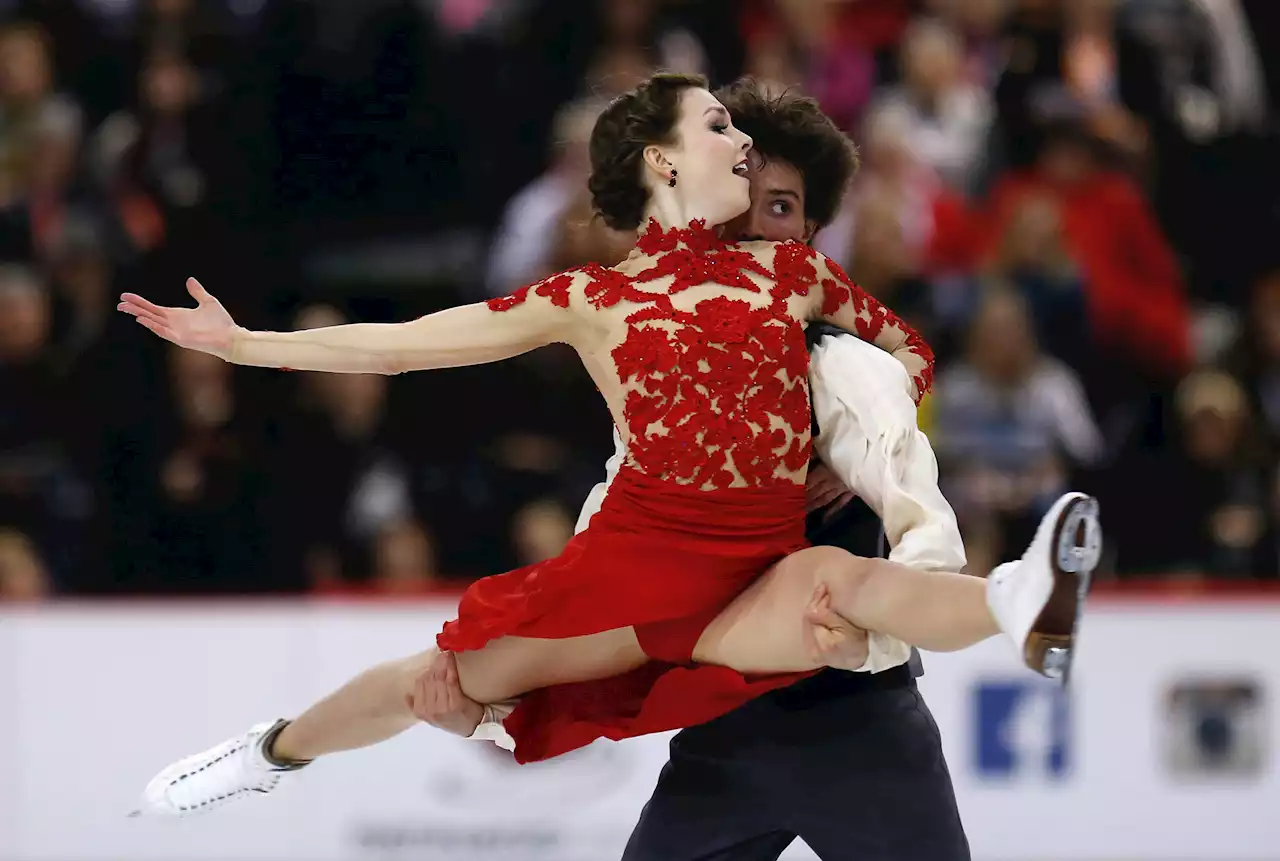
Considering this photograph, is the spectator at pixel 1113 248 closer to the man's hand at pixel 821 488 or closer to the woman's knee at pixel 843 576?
the man's hand at pixel 821 488

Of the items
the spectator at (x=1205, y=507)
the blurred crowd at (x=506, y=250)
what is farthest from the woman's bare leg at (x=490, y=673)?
the spectator at (x=1205, y=507)

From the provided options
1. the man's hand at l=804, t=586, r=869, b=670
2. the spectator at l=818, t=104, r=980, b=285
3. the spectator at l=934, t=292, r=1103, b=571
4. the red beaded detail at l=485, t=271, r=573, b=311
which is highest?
the red beaded detail at l=485, t=271, r=573, b=311

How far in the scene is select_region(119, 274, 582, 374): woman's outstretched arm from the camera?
3.16 m

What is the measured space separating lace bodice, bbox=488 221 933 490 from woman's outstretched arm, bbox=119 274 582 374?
0.02 meters

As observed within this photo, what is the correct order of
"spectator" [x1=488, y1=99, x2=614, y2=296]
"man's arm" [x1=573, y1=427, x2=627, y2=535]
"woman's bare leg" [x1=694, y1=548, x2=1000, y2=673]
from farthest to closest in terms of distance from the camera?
"spectator" [x1=488, y1=99, x2=614, y2=296], "man's arm" [x1=573, y1=427, x2=627, y2=535], "woman's bare leg" [x1=694, y1=548, x2=1000, y2=673]

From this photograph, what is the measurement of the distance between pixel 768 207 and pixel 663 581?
775mm

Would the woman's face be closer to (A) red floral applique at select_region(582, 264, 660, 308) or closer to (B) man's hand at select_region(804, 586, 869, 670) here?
(A) red floral applique at select_region(582, 264, 660, 308)

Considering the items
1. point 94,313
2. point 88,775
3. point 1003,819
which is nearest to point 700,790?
point 1003,819

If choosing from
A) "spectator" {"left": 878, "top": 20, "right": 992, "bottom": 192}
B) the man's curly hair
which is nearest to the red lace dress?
the man's curly hair

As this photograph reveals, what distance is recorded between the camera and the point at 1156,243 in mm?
6527

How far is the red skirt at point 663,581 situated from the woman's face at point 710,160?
0.51 m

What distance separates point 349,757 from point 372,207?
7.33 feet

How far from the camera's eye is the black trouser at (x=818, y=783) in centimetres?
311

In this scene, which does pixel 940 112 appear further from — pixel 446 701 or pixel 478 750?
pixel 446 701
